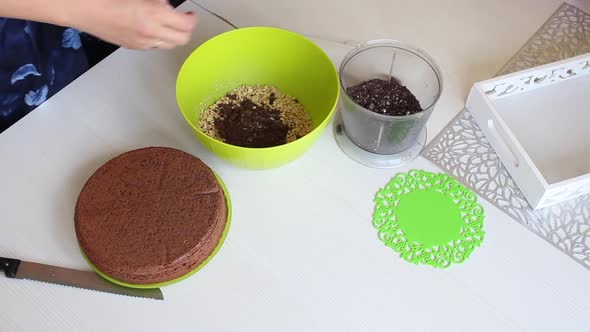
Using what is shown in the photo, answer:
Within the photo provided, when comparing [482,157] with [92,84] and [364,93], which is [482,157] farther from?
[92,84]

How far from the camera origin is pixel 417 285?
72 centimetres

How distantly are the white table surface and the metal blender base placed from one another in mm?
13

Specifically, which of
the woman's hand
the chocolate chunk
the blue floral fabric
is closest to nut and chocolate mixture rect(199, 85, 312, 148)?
the chocolate chunk

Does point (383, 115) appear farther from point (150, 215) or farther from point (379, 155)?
point (150, 215)

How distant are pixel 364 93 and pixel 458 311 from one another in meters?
0.34

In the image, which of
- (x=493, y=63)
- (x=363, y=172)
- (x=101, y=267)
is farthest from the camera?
(x=493, y=63)

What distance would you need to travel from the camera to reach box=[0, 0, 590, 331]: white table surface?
0.70m

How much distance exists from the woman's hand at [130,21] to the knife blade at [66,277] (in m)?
0.30

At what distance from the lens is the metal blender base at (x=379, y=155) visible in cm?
84

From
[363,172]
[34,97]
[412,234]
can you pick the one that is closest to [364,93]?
[363,172]

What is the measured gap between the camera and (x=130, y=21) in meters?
0.69

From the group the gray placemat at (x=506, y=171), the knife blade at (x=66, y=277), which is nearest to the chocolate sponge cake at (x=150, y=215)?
the knife blade at (x=66, y=277)

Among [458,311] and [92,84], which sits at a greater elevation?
[92,84]

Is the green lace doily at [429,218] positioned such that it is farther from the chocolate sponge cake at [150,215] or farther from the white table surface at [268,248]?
the chocolate sponge cake at [150,215]
